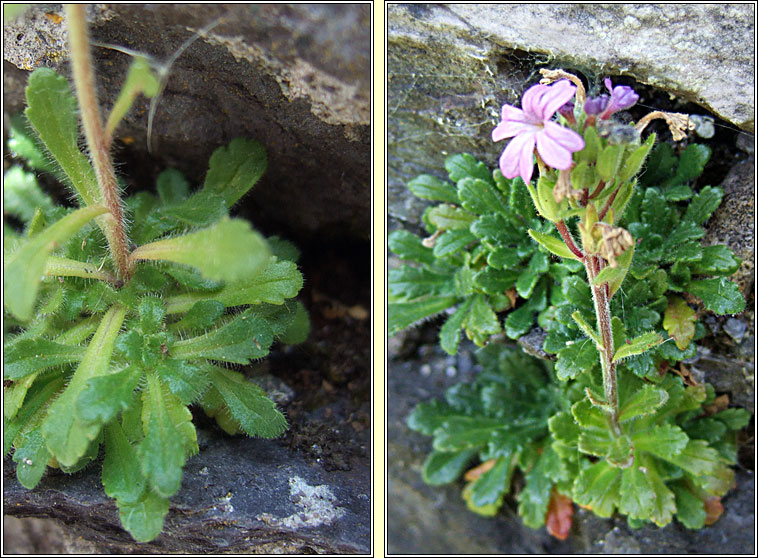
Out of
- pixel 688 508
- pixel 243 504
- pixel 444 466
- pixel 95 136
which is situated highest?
pixel 95 136

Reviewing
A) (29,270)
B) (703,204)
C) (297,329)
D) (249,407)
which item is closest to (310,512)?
(249,407)

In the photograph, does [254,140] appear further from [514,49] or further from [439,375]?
[439,375]

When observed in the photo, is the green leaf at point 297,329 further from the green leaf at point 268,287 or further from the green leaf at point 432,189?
the green leaf at point 432,189

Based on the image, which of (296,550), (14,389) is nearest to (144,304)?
(14,389)

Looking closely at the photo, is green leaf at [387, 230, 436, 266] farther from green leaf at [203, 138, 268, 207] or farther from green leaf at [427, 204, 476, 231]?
green leaf at [203, 138, 268, 207]

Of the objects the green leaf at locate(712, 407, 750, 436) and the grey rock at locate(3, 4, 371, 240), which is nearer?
the grey rock at locate(3, 4, 371, 240)

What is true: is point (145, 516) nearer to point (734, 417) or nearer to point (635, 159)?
point (635, 159)

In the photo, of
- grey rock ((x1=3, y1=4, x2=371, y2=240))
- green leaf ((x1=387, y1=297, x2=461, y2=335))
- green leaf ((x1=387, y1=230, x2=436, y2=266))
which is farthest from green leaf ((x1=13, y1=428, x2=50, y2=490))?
green leaf ((x1=387, y1=230, x2=436, y2=266))
